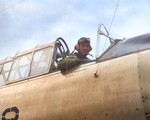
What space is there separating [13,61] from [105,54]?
122 inches

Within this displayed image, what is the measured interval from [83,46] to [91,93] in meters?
2.37

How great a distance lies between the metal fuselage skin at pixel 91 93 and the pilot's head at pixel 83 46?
1.45 metres

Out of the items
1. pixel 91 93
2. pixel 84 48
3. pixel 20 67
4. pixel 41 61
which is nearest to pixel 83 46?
pixel 84 48

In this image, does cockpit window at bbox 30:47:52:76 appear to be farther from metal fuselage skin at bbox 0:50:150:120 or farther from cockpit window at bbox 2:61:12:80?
cockpit window at bbox 2:61:12:80

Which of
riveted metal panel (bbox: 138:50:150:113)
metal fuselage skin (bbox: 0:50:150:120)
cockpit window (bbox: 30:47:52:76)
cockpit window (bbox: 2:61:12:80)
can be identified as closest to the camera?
riveted metal panel (bbox: 138:50:150:113)

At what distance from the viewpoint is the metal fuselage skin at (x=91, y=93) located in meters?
3.08

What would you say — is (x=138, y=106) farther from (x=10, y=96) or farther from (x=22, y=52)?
(x=22, y=52)

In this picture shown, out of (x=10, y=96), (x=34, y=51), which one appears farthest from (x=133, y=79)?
(x=34, y=51)

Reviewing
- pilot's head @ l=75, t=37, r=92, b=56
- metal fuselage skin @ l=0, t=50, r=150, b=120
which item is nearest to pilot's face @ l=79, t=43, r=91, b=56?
pilot's head @ l=75, t=37, r=92, b=56

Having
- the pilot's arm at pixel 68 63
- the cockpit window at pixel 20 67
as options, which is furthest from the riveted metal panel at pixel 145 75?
the cockpit window at pixel 20 67

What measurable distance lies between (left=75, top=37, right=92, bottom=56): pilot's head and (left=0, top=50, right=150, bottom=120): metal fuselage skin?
1447mm

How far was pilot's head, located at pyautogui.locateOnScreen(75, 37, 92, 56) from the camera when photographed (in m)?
5.61

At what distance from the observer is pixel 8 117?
4.61 meters

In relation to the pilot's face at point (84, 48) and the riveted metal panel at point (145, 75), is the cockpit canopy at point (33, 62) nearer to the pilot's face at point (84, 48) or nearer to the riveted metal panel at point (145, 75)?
the pilot's face at point (84, 48)
